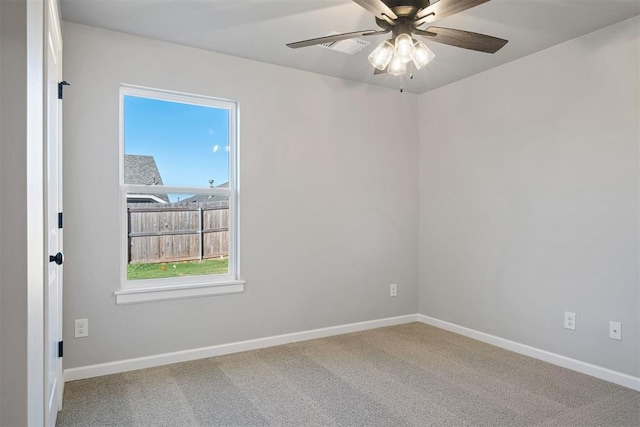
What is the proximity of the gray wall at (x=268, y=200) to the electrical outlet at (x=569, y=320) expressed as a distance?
1.57 metres

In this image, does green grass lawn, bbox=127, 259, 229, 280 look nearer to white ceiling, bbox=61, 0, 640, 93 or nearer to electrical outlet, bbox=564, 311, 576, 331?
white ceiling, bbox=61, 0, 640, 93

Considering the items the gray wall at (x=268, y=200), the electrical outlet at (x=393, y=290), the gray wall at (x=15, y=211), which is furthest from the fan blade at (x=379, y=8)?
the electrical outlet at (x=393, y=290)

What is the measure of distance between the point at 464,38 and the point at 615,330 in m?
2.24

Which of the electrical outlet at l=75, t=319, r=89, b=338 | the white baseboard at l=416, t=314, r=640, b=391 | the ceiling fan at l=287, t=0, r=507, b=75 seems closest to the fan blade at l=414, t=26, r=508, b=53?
the ceiling fan at l=287, t=0, r=507, b=75

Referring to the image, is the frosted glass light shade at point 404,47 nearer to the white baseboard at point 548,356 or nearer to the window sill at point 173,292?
the window sill at point 173,292

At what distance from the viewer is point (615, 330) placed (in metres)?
2.84

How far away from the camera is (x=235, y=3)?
2564 millimetres

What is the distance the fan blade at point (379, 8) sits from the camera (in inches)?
73.7

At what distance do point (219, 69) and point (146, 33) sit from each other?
0.59 m

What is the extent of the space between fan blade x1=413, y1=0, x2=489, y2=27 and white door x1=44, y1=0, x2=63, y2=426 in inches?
64.9

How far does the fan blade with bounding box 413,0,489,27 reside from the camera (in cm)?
184

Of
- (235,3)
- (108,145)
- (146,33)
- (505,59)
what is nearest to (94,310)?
(108,145)

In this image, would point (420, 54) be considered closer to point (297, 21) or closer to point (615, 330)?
point (297, 21)

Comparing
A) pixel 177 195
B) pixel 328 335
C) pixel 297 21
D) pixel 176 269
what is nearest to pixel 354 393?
pixel 328 335
